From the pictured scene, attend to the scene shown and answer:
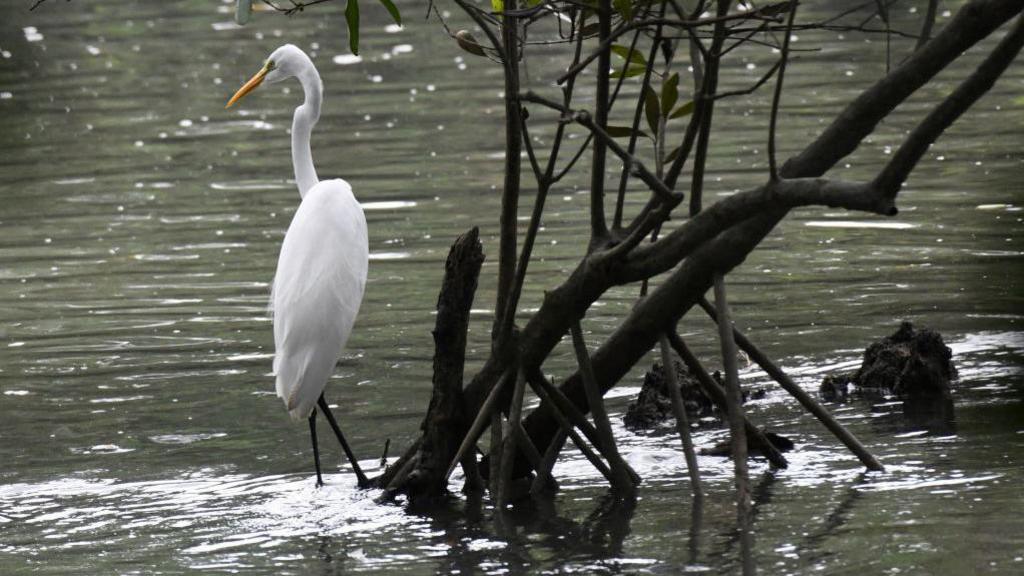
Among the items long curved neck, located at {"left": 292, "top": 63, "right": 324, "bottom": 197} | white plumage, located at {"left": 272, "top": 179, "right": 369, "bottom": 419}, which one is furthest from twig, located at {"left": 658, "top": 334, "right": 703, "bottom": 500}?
long curved neck, located at {"left": 292, "top": 63, "right": 324, "bottom": 197}

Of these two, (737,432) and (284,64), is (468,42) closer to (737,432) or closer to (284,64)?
(737,432)

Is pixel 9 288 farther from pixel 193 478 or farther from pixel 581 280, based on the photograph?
pixel 581 280

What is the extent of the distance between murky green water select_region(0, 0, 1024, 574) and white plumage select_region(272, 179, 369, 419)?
47cm

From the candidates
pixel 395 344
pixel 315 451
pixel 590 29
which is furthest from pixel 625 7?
pixel 395 344

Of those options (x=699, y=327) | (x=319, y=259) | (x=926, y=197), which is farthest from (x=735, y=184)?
(x=319, y=259)

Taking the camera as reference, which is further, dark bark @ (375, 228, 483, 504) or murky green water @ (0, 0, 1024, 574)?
dark bark @ (375, 228, 483, 504)

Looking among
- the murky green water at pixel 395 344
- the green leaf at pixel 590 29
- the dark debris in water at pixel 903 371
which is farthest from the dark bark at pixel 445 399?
the dark debris in water at pixel 903 371

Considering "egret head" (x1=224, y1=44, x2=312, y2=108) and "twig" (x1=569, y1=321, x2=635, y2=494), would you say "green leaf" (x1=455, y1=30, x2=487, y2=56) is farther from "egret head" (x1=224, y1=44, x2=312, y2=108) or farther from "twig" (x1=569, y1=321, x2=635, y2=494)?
"egret head" (x1=224, y1=44, x2=312, y2=108)

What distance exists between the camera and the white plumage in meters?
6.58

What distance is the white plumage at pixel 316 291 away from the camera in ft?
21.6

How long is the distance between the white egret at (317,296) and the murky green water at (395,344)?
0.42 metres

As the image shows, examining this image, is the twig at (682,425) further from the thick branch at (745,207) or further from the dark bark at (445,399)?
the dark bark at (445,399)

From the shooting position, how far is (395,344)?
29.9 ft

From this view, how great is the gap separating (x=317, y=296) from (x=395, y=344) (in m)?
2.47
